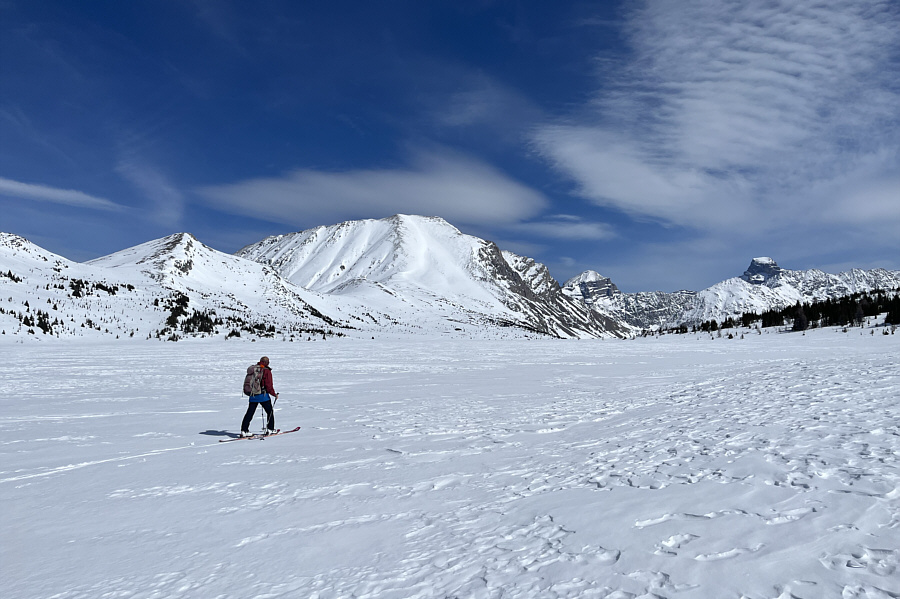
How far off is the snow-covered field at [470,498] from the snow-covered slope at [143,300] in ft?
111

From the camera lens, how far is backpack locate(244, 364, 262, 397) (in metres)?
11.7

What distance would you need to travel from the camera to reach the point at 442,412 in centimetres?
1334

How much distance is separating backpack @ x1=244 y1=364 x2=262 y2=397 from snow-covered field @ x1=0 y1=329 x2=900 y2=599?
3.86 ft

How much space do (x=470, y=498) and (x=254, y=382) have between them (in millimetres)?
7069

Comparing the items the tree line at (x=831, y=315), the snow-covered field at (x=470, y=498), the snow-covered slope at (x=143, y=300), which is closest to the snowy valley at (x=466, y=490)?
the snow-covered field at (x=470, y=498)

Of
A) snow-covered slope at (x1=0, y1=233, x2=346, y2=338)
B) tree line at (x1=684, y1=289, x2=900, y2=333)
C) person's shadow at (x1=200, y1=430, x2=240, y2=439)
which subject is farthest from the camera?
tree line at (x1=684, y1=289, x2=900, y2=333)

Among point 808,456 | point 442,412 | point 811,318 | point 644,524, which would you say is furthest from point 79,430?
point 811,318

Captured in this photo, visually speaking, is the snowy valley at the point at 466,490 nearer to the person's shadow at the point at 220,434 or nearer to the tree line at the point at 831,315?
the person's shadow at the point at 220,434

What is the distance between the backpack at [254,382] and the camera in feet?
38.5

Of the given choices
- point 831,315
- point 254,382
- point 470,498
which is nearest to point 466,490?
point 470,498

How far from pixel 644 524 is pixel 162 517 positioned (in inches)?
226

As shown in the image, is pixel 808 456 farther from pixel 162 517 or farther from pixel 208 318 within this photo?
pixel 208 318

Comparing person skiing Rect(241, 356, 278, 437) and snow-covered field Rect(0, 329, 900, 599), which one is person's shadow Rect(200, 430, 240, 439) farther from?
person skiing Rect(241, 356, 278, 437)

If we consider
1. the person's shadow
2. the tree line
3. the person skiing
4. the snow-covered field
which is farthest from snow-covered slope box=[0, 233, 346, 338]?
the tree line
